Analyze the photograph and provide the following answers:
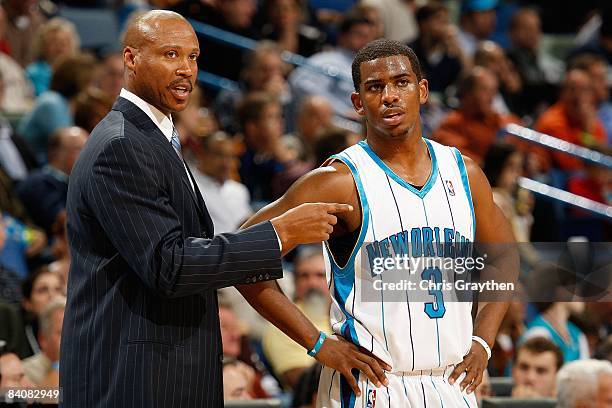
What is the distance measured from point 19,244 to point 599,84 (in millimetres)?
5643

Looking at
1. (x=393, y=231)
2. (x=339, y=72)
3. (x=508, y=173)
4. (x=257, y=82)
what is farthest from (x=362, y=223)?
(x=339, y=72)

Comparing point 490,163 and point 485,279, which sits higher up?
point 490,163

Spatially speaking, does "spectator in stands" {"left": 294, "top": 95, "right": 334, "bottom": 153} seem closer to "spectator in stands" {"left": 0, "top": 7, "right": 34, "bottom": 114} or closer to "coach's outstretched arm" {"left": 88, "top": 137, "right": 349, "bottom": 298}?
"spectator in stands" {"left": 0, "top": 7, "right": 34, "bottom": 114}

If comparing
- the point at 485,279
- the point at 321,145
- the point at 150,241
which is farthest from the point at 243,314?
the point at 150,241

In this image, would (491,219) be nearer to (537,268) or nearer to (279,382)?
(537,268)

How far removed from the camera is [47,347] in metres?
5.14

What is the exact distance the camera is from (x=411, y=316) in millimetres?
3414

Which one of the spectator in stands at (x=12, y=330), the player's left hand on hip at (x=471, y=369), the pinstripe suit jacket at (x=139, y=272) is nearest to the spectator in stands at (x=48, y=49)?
the spectator in stands at (x=12, y=330)

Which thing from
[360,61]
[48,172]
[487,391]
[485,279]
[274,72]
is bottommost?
[487,391]

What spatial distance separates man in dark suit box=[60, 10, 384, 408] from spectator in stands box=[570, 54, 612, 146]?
712 cm

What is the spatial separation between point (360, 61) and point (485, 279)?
0.83 m

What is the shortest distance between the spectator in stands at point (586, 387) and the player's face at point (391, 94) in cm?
188

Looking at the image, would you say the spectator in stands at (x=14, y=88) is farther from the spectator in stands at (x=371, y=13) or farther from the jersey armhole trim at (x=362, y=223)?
the jersey armhole trim at (x=362, y=223)

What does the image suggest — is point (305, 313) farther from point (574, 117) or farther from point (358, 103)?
point (574, 117)
